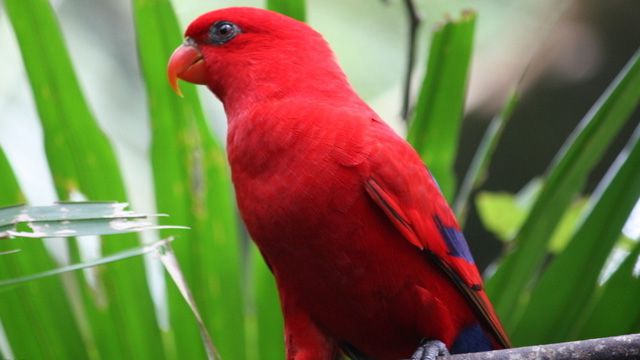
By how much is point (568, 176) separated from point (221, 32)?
1.06 meters

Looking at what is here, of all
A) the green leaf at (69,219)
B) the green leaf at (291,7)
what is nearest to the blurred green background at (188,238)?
the green leaf at (291,7)

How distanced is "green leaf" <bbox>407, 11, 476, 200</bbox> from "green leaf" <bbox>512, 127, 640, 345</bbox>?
1.36ft

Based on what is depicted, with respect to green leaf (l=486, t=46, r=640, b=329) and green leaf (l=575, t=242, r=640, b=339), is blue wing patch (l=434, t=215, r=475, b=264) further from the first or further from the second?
green leaf (l=575, t=242, r=640, b=339)

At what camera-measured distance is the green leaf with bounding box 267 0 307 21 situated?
2672 mm

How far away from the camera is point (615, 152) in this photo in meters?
5.29

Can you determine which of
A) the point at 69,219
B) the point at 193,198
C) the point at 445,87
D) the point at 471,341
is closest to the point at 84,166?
the point at 193,198

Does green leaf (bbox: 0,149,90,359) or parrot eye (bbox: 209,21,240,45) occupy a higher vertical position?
parrot eye (bbox: 209,21,240,45)

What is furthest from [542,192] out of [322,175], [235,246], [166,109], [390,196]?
[166,109]

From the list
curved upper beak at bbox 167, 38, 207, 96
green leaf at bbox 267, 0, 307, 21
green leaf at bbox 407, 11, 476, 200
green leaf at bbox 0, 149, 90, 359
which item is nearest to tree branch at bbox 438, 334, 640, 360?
green leaf at bbox 407, 11, 476, 200

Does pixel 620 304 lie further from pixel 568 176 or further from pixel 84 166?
pixel 84 166

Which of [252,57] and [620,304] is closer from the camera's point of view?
[620,304]

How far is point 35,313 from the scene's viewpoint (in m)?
2.21

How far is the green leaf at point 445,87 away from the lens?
246 centimetres

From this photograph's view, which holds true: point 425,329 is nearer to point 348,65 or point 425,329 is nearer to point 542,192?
point 542,192
